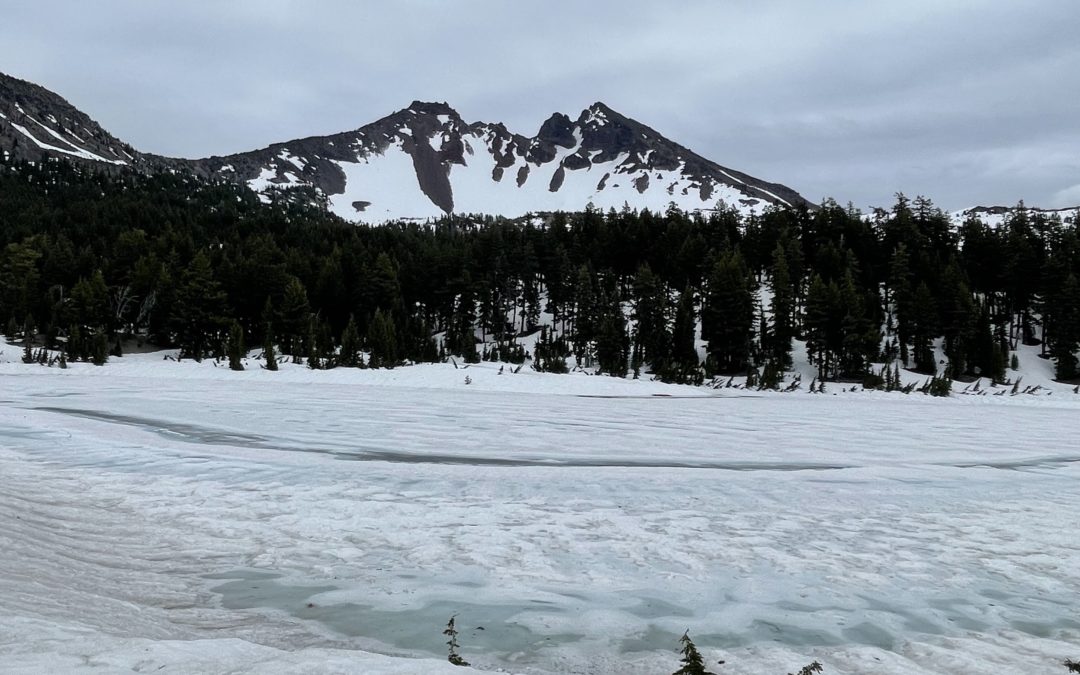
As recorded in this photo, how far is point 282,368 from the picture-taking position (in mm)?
35500

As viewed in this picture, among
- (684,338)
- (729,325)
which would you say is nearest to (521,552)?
(684,338)

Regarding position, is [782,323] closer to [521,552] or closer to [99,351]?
[99,351]

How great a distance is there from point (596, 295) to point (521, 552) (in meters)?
65.5

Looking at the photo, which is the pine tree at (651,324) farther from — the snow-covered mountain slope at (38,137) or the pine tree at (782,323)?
the snow-covered mountain slope at (38,137)

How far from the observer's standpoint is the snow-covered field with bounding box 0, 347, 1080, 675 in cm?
387

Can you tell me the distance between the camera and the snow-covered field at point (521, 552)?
3871 mm

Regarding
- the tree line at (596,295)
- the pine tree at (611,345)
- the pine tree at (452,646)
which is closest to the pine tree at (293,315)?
the tree line at (596,295)

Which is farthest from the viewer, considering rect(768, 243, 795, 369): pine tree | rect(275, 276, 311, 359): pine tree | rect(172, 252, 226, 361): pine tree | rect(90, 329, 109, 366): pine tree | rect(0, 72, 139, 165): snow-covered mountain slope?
rect(0, 72, 139, 165): snow-covered mountain slope

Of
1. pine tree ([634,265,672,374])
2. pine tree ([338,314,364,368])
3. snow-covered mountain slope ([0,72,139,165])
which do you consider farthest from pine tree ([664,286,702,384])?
snow-covered mountain slope ([0,72,139,165])

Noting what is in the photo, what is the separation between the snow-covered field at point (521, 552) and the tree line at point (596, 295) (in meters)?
27.5

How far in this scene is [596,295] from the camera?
7062 centimetres

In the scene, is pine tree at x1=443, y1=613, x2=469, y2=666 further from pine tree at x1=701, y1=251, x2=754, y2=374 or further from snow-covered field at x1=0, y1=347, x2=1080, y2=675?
pine tree at x1=701, y1=251, x2=754, y2=374

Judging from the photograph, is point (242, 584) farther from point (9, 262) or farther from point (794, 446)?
point (9, 262)

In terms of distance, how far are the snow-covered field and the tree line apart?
27.5 meters
